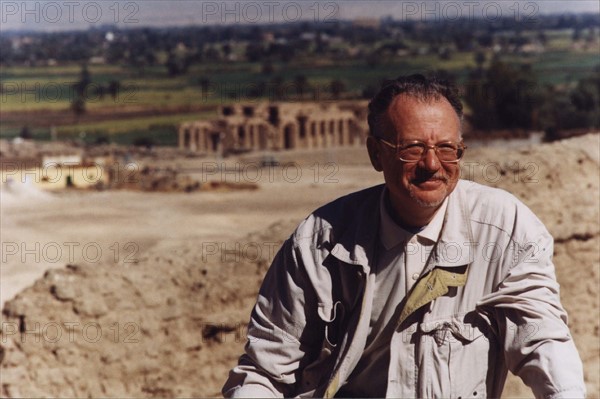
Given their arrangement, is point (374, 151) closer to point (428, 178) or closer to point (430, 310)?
point (428, 178)

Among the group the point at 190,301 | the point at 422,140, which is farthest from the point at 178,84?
the point at 422,140

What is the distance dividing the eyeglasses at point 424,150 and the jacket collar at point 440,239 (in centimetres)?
24

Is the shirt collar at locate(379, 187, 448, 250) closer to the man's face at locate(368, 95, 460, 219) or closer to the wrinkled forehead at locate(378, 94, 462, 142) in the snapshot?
the man's face at locate(368, 95, 460, 219)

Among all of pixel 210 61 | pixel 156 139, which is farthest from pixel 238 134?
pixel 210 61

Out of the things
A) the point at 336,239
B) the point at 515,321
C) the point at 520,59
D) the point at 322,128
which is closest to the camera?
the point at 515,321

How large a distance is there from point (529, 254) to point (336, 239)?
0.60 metres

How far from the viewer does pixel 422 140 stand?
11.2ft

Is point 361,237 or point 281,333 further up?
point 361,237

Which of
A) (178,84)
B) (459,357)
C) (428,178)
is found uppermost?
(428,178)

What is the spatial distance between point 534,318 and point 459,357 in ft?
0.82

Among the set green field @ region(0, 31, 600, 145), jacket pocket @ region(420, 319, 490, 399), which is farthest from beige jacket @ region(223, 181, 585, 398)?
green field @ region(0, 31, 600, 145)

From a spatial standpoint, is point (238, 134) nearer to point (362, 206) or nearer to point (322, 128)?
point (322, 128)

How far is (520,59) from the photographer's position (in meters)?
72.2

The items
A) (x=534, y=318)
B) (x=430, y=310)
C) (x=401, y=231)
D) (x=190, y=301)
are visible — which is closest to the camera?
(x=534, y=318)
